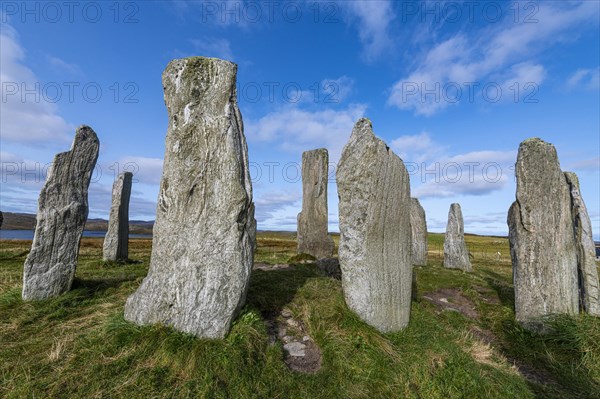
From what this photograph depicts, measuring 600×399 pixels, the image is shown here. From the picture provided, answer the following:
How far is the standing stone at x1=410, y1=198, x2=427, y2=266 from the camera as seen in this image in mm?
18344

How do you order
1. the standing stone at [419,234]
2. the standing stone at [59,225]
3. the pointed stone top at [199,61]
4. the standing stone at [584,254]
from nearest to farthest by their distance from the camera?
the pointed stone top at [199,61]
the standing stone at [59,225]
the standing stone at [584,254]
the standing stone at [419,234]

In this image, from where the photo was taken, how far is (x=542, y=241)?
801 cm

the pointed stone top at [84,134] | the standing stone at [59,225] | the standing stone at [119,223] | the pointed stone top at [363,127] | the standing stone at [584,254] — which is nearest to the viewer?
the pointed stone top at [363,127]

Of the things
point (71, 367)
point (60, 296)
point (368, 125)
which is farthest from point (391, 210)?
point (60, 296)

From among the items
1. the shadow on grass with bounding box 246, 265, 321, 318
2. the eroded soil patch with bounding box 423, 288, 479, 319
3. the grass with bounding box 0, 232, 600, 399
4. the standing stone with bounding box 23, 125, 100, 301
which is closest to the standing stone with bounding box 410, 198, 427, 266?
the eroded soil patch with bounding box 423, 288, 479, 319

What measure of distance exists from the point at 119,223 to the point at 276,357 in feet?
41.9

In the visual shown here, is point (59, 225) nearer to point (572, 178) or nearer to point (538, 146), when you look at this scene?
point (538, 146)

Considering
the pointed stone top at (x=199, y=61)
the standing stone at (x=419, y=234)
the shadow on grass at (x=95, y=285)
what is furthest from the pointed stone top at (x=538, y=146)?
the shadow on grass at (x=95, y=285)

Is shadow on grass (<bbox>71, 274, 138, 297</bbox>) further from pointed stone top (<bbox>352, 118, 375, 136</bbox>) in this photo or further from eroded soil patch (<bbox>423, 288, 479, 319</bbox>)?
eroded soil patch (<bbox>423, 288, 479, 319</bbox>)

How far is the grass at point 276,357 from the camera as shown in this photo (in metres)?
4.55

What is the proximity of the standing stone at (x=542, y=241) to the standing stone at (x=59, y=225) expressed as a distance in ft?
36.8

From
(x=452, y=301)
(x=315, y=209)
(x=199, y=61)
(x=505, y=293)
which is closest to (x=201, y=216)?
(x=199, y=61)

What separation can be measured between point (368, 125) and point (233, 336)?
15.8 ft

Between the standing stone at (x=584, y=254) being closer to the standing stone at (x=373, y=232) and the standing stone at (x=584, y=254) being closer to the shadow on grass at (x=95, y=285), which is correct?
the standing stone at (x=373, y=232)
